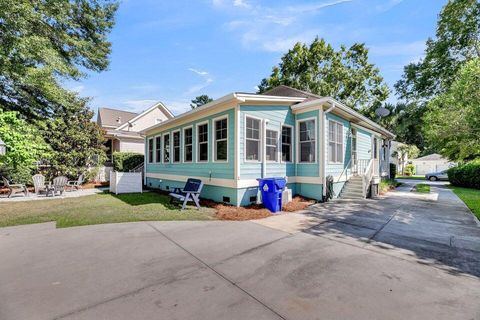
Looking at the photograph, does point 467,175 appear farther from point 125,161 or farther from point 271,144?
point 125,161

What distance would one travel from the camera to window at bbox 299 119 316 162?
9.32m

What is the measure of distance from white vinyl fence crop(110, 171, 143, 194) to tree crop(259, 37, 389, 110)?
19789mm

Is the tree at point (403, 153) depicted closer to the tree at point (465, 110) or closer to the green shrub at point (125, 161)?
the tree at point (465, 110)

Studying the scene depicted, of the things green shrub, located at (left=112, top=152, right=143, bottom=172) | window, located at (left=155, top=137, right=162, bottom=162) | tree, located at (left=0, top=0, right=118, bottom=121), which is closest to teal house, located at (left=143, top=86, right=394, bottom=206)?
window, located at (left=155, top=137, right=162, bottom=162)

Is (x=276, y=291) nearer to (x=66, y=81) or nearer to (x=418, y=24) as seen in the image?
(x=66, y=81)

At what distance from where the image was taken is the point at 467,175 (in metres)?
17.1

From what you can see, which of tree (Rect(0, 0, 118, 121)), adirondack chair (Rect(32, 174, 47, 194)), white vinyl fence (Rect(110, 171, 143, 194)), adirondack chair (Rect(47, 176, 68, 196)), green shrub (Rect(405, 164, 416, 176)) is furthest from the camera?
green shrub (Rect(405, 164, 416, 176))

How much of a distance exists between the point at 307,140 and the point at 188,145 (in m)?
5.44

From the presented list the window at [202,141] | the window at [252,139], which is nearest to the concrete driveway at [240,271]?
the window at [252,139]

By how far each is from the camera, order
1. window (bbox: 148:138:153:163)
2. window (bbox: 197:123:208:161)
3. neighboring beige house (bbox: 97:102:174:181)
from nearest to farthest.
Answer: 1. window (bbox: 197:123:208:161)
2. window (bbox: 148:138:153:163)
3. neighboring beige house (bbox: 97:102:174:181)

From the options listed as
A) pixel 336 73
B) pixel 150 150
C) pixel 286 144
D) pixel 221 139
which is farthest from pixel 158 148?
pixel 336 73

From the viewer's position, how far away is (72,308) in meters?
2.46

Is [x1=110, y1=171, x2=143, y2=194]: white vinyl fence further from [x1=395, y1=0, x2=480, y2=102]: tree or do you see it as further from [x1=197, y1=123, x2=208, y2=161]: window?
[x1=395, y1=0, x2=480, y2=102]: tree

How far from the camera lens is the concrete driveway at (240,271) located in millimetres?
2469
